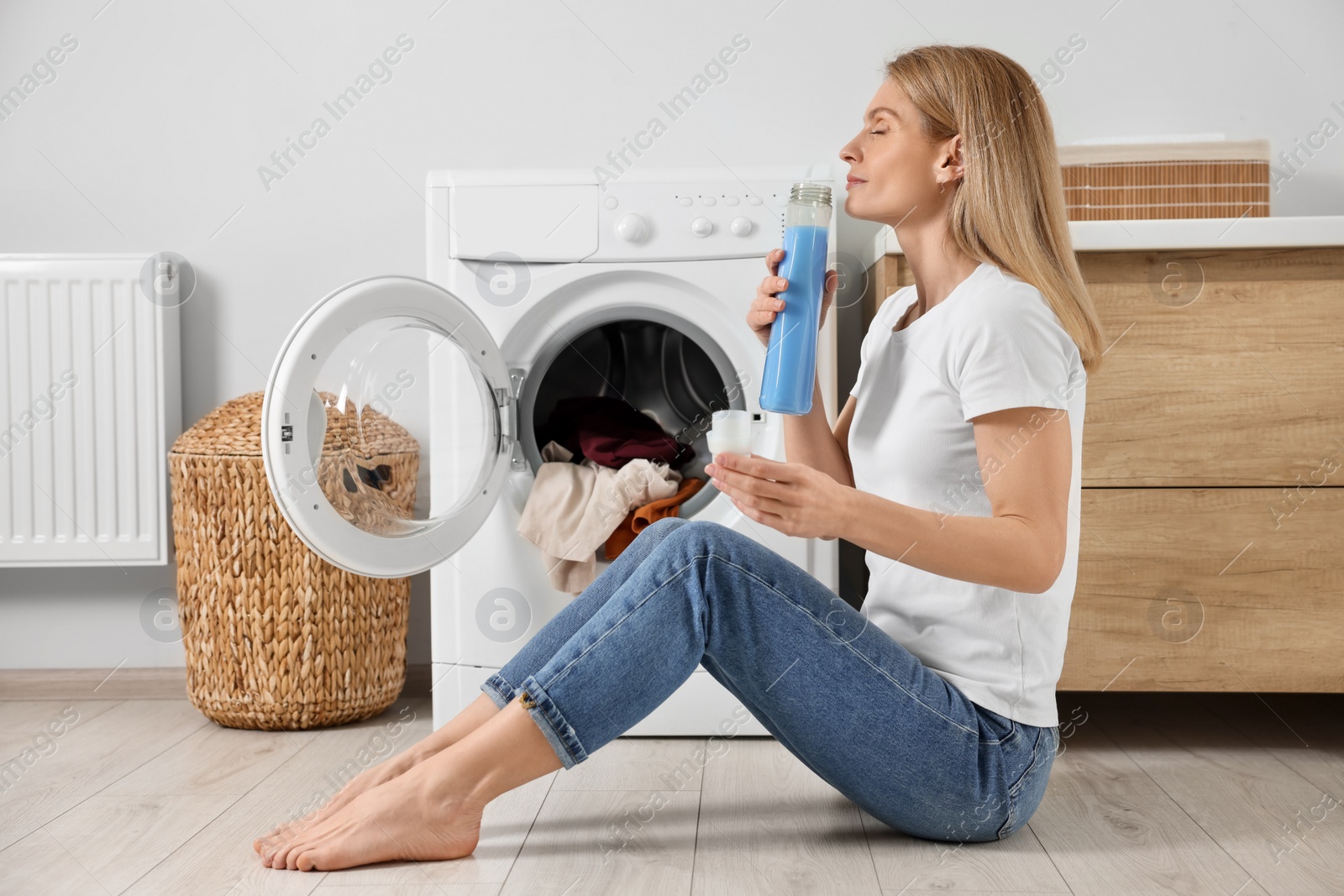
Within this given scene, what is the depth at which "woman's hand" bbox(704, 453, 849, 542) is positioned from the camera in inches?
34.2

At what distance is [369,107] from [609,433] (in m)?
0.84

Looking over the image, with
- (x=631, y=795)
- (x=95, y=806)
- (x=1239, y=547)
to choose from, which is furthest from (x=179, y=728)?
(x=1239, y=547)

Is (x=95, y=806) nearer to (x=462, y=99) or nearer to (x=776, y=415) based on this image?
(x=776, y=415)

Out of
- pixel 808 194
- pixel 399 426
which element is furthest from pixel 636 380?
pixel 808 194

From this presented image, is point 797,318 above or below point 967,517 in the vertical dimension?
above

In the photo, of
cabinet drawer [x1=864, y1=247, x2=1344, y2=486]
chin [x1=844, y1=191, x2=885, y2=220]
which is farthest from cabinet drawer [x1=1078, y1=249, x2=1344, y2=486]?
chin [x1=844, y1=191, x2=885, y2=220]

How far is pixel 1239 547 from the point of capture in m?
1.43

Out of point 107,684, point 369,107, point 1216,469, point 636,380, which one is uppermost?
point 369,107

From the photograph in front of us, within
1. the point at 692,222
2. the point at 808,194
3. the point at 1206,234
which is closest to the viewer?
the point at 808,194

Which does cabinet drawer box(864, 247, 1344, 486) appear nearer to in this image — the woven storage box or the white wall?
the woven storage box

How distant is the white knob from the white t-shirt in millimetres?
541

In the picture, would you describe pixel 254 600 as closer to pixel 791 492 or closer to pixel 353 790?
pixel 353 790

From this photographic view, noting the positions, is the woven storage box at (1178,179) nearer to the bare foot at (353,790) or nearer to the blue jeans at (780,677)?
the blue jeans at (780,677)

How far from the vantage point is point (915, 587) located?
105 cm
